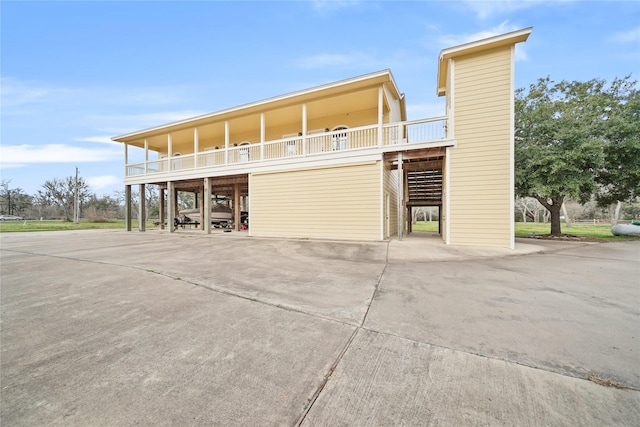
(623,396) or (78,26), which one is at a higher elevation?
(78,26)

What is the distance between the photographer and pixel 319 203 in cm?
1034

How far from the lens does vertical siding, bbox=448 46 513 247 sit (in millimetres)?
7910

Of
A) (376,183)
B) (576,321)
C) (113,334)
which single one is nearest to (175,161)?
(376,183)

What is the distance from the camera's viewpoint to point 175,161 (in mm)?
15594

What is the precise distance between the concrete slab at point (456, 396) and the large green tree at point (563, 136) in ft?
38.4

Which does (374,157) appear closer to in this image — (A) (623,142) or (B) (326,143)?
(B) (326,143)

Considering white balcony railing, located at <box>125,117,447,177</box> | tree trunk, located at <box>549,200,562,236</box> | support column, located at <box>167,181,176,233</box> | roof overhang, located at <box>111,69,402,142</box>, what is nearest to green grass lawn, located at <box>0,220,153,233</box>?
white balcony railing, located at <box>125,117,447,177</box>

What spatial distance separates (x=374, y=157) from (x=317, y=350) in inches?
328

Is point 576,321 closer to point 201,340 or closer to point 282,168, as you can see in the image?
point 201,340

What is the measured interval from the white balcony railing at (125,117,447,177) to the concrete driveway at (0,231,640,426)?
621cm

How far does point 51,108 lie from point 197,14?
1581 cm

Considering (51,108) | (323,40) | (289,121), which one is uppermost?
(323,40)

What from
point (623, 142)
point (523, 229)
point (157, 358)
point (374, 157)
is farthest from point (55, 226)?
point (523, 229)

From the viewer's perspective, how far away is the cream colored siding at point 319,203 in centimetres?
948
